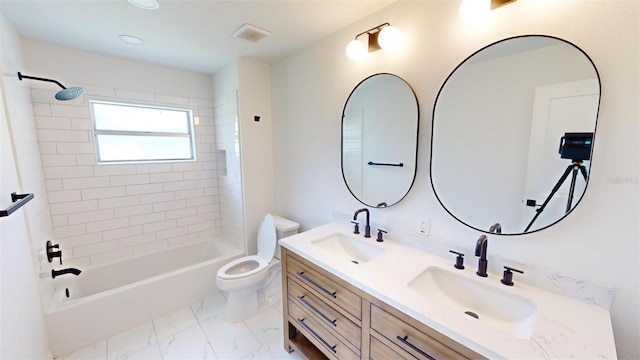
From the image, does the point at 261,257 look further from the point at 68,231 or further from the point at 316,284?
the point at 68,231

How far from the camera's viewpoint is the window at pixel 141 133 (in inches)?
95.1

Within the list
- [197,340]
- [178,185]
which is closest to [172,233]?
[178,185]

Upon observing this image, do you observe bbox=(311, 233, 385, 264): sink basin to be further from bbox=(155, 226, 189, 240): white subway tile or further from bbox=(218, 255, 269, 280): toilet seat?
bbox=(155, 226, 189, 240): white subway tile

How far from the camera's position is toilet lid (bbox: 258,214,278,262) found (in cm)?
234

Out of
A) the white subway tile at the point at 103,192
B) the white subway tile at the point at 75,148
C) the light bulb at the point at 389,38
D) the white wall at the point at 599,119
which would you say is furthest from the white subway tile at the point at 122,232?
the light bulb at the point at 389,38

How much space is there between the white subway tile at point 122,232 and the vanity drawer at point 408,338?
2647mm

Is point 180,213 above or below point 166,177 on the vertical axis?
below

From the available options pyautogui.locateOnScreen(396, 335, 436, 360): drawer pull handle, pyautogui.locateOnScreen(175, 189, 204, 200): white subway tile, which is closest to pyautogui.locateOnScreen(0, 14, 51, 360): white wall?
pyautogui.locateOnScreen(175, 189, 204, 200): white subway tile

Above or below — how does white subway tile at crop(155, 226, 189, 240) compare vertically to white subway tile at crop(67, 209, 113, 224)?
below

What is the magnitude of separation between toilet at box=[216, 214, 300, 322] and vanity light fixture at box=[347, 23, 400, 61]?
1.58m

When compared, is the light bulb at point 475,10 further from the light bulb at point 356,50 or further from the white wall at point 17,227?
the white wall at point 17,227

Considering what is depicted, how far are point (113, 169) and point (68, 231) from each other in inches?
26.2

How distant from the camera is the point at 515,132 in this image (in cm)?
115

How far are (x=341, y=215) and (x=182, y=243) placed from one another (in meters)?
2.07
